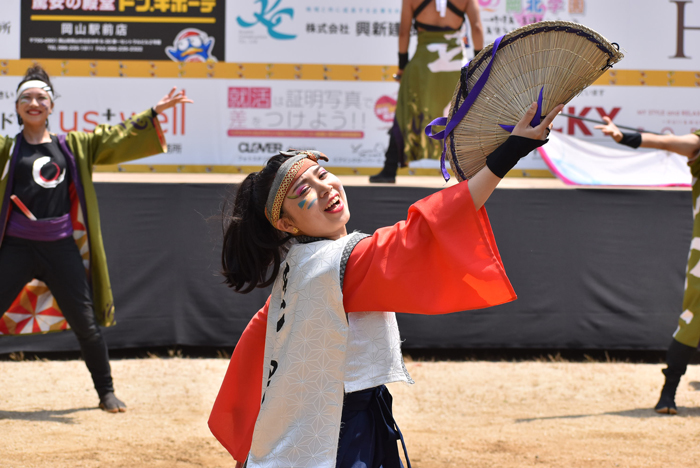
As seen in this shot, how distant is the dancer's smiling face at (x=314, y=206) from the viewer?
1620 mm

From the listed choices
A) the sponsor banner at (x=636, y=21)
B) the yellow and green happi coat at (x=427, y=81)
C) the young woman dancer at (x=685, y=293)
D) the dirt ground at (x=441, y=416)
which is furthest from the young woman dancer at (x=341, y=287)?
the sponsor banner at (x=636, y=21)

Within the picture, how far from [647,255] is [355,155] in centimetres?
197

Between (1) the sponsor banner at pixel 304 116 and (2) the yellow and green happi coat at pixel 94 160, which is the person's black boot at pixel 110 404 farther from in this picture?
(1) the sponsor banner at pixel 304 116

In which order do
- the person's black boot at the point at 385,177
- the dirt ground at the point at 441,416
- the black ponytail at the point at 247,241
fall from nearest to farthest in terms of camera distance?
the black ponytail at the point at 247,241 → the dirt ground at the point at 441,416 → the person's black boot at the point at 385,177

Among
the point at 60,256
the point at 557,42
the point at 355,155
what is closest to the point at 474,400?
the point at 355,155

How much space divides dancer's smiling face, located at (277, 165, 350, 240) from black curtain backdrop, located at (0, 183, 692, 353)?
8.77ft

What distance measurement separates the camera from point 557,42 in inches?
55.9

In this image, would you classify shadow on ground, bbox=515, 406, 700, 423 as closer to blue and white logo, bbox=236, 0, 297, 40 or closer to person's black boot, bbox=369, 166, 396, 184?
person's black boot, bbox=369, 166, 396, 184

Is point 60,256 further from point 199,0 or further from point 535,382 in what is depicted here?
point 535,382

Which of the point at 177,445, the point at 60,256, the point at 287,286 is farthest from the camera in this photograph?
the point at 60,256

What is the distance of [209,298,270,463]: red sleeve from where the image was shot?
1.79 meters

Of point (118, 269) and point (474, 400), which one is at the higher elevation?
point (118, 269)

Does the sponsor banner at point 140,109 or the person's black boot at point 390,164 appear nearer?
the person's black boot at point 390,164

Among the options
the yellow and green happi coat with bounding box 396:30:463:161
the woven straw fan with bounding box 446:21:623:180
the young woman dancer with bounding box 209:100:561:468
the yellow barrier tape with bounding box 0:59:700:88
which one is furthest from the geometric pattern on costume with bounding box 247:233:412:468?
the yellow barrier tape with bounding box 0:59:700:88
